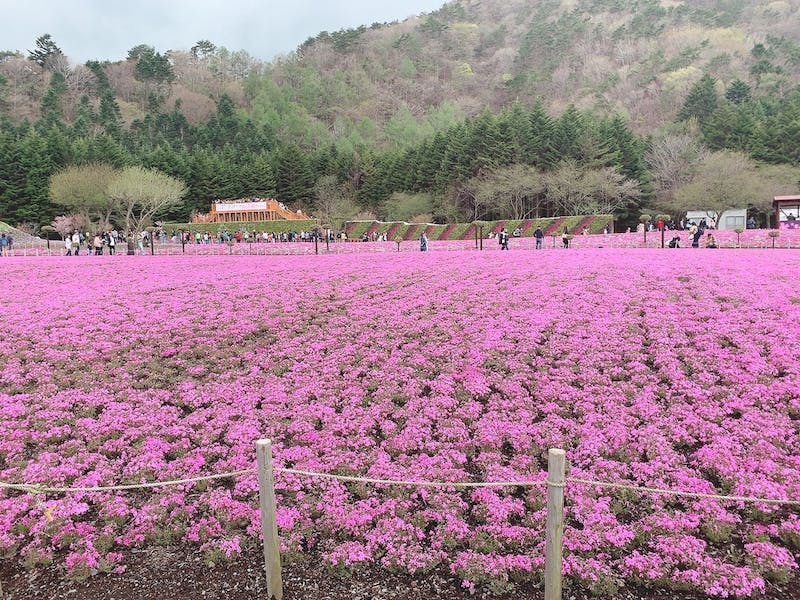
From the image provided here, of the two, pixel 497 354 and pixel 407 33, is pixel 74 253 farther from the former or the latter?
pixel 407 33

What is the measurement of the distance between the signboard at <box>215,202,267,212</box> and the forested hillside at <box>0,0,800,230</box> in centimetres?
617

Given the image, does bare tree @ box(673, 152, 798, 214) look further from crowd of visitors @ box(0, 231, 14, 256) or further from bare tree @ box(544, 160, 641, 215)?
crowd of visitors @ box(0, 231, 14, 256)

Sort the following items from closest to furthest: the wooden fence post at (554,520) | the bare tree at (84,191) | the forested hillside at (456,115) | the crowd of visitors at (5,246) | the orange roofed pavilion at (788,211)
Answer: the wooden fence post at (554,520)
the crowd of visitors at (5,246)
the orange roofed pavilion at (788,211)
the bare tree at (84,191)
the forested hillside at (456,115)

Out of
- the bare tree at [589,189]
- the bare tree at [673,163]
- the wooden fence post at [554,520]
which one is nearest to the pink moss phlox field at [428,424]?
the wooden fence post at [554,520]

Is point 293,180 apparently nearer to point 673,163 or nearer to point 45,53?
point 673,163

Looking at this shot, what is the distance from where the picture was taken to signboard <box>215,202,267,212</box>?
193 ft

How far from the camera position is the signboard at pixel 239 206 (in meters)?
58.9

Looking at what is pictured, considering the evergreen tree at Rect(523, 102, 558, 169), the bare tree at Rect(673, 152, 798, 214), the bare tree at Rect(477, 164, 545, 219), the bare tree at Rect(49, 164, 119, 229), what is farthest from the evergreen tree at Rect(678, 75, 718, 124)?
the bare tree at Rect(49, 164, 119, 229)

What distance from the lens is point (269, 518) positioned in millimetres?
4062

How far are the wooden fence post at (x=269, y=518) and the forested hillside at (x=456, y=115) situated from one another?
165 feet

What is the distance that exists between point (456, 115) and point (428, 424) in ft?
336

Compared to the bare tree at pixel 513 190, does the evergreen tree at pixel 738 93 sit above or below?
above

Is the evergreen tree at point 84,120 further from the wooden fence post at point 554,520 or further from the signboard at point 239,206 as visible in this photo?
the wooden fence post at point 554,520

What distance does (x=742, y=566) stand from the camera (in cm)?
457
